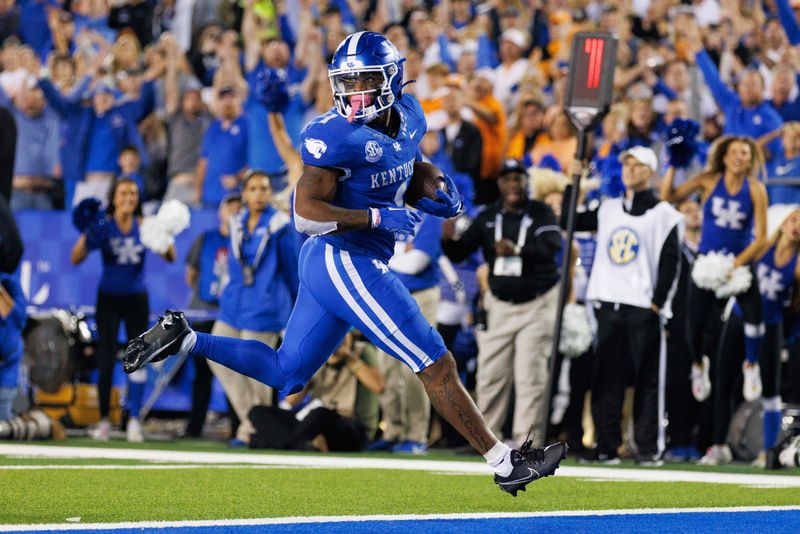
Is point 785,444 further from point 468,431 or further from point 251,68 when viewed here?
point 251,68

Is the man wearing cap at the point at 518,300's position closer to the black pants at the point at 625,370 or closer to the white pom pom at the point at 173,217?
the black pants at the point at 625,370

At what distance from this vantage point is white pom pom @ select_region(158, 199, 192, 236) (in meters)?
11.8

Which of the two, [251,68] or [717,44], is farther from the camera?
[251,68]

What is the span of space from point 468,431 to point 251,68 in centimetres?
1041

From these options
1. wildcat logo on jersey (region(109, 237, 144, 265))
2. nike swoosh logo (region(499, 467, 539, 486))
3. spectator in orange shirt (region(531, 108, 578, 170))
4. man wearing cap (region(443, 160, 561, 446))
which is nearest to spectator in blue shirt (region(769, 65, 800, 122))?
spectator in orange shirt (region(531, 108, 578, 170))

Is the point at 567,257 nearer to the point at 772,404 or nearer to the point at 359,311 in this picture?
the point at 772,404

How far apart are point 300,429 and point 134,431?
1535 millimetres

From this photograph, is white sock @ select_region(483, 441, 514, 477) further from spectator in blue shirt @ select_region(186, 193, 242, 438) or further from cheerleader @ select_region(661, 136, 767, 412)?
spectator in blue shirt @ select_region(186, 193, 242, 438)

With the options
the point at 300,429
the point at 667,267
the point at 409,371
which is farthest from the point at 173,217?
the point at 667,267

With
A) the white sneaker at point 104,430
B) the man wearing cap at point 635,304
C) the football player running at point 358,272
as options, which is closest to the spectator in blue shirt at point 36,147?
the white sneaker at point 104,430

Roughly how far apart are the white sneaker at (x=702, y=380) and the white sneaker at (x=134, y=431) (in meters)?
4.32

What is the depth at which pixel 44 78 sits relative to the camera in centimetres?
1546

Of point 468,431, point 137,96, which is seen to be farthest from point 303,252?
point 137,96

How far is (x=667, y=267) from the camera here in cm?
997
